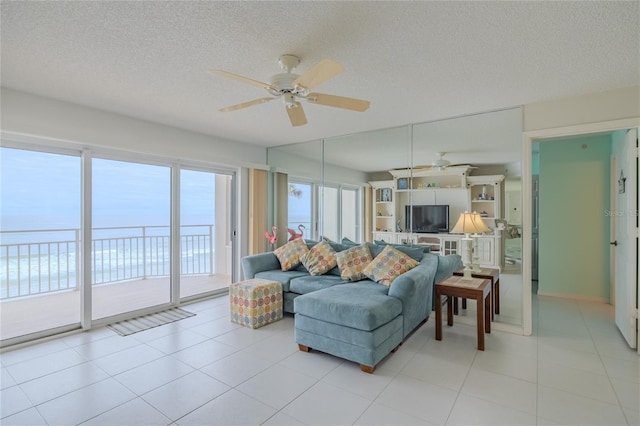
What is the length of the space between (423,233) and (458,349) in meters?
1.50

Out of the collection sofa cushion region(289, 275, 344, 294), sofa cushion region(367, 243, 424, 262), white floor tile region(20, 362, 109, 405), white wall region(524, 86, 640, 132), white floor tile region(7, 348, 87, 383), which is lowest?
white floor tile region(7, 348, 87, 383)

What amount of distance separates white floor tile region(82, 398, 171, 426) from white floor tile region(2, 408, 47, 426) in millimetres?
314

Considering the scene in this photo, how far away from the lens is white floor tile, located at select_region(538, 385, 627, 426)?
1926 mm

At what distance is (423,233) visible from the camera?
159 inches

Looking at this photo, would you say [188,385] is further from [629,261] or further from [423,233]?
[629,261]

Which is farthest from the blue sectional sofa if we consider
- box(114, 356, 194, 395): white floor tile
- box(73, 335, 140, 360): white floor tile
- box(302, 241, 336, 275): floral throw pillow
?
box(73, 335, 140, 360): white floor tile

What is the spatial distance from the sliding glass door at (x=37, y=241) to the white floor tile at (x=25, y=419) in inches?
63.2

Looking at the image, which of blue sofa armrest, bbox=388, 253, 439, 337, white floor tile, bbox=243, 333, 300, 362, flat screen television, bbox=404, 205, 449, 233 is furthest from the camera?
flat screen television, bbox=404, 205, 449, 233

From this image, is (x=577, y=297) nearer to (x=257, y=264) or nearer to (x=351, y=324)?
(x=351, y=324)

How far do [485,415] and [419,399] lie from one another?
1.33 feet

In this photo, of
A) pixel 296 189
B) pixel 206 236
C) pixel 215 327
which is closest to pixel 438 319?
pixel 215 327

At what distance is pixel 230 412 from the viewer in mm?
2029

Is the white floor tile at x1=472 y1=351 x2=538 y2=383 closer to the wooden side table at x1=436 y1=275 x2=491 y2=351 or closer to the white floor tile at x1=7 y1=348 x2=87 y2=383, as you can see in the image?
the wooden side table at x1=436 y1=275 x2=491 y2=351

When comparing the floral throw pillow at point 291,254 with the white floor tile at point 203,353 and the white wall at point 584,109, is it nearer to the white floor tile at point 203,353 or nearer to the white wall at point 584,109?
the white floor tile at point 203,353
